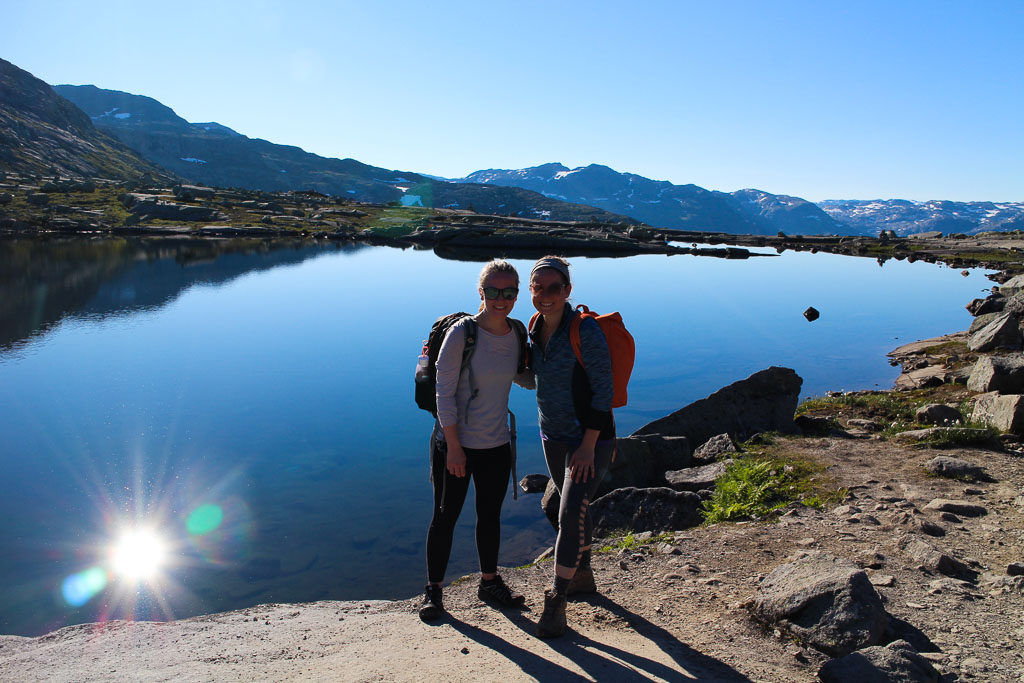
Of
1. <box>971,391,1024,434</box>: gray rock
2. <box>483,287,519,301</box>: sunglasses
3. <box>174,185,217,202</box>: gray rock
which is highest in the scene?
<box>174,185,217,202</box>: gray rock

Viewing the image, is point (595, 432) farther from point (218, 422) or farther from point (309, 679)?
point (218, 422)

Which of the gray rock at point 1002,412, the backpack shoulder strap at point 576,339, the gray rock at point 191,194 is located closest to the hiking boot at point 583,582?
the backpack shoulder strap at point 576,339

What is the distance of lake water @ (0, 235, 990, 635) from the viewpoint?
27.6ft

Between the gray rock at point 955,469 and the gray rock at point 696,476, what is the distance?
2.77m

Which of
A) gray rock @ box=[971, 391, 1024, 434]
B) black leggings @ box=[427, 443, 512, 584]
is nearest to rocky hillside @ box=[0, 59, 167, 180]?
black leggings @ box=[427, 443, 512, 584]

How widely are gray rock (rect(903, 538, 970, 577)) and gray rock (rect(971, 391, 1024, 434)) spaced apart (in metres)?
4.98

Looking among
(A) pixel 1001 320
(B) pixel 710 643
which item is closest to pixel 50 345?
(B) pixel 710 643

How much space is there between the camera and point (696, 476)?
968 cm

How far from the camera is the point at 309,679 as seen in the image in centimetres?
474

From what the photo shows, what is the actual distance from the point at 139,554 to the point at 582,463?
693 cm

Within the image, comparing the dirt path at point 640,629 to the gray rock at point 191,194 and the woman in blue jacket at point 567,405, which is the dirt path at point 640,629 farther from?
the gray rock at point 191,194

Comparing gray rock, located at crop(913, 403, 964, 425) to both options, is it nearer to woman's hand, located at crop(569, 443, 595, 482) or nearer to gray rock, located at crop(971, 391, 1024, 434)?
gray rock, located at crop(971, 391, 1024, 434)

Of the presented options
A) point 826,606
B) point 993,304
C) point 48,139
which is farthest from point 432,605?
point 48,139

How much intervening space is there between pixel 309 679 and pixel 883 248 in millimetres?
94134
